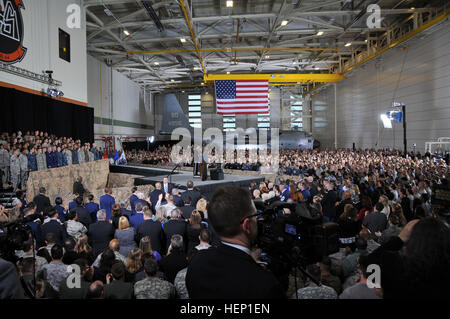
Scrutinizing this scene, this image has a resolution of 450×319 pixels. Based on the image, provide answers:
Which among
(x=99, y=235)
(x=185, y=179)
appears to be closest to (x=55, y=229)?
(x=99, y=235)

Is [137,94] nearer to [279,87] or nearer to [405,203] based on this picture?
[279,87]

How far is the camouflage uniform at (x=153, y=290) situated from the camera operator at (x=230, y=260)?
129 cm

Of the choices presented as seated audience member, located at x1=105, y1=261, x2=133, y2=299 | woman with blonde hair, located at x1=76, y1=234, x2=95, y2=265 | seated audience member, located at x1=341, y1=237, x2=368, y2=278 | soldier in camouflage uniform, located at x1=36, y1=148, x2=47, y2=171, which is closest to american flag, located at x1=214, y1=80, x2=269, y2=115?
soldier in camouflage uniform, located at x1=36, y1=148, x2=47, y2=171

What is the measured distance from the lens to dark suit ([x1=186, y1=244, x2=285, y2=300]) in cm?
108

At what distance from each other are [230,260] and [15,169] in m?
10.0

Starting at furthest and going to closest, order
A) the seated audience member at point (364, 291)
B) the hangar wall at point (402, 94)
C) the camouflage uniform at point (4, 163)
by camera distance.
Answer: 1. the hangar wall at point (402, 94)
2. the camouflage uniform at point (4, 163)
3. the seated audience member at point (364, 291)

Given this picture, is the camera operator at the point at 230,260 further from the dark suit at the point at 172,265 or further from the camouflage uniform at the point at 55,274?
the camouflage uniform at the point at 55,274

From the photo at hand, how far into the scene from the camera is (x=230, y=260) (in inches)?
46.7

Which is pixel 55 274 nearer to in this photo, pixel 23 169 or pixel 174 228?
pixel 174 228

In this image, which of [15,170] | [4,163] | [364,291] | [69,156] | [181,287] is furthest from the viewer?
[69,156]

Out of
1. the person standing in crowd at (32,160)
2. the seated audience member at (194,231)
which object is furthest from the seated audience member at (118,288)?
the person standing in crowd at (32,160)

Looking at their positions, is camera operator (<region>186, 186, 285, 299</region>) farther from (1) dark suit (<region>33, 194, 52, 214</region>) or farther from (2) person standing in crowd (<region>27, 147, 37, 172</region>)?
(2) person standing in crowd (<region>27, 147, 37, 172</region>)

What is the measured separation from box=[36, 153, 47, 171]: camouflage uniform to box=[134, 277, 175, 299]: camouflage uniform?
378 inches

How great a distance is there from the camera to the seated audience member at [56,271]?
273 centimetres
